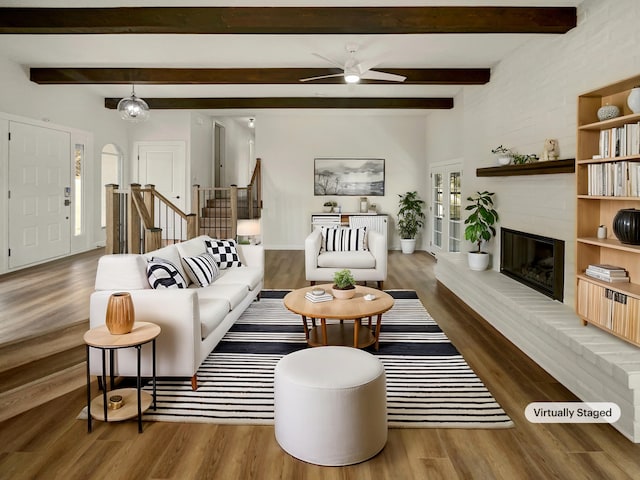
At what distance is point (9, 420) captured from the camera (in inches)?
106

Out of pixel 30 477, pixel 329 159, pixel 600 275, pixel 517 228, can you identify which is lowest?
pixel 30 477

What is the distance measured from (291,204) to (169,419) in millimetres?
7590

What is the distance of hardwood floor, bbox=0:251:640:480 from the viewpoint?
2.19 meters

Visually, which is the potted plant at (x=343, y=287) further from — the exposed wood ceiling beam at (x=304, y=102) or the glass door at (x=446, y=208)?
the exposed wood ceiling beam at (x=304, y=102)

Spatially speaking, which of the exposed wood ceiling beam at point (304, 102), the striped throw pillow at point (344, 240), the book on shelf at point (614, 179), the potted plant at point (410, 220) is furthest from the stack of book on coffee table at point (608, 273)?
the potted plant at point (410, 220)

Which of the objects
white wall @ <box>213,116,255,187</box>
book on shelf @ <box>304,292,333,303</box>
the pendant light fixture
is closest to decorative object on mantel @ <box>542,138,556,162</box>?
book on shelf @ <box>304,292,333,303</box>

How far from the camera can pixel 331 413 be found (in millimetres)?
2205

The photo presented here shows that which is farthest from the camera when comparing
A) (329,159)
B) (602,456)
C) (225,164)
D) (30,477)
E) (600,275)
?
(225,164)

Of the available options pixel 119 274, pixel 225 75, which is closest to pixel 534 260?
pixel 119 274

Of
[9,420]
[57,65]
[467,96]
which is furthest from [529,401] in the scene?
[57,65]

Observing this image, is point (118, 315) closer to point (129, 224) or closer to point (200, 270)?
point (200, 270)

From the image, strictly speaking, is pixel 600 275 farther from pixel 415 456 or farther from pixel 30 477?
pixel 30 477

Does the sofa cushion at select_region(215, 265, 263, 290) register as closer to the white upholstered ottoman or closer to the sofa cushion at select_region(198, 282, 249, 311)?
the sofa cushion at select_region(198, 282, 249, 311)

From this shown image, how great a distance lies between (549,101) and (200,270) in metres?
3.71
